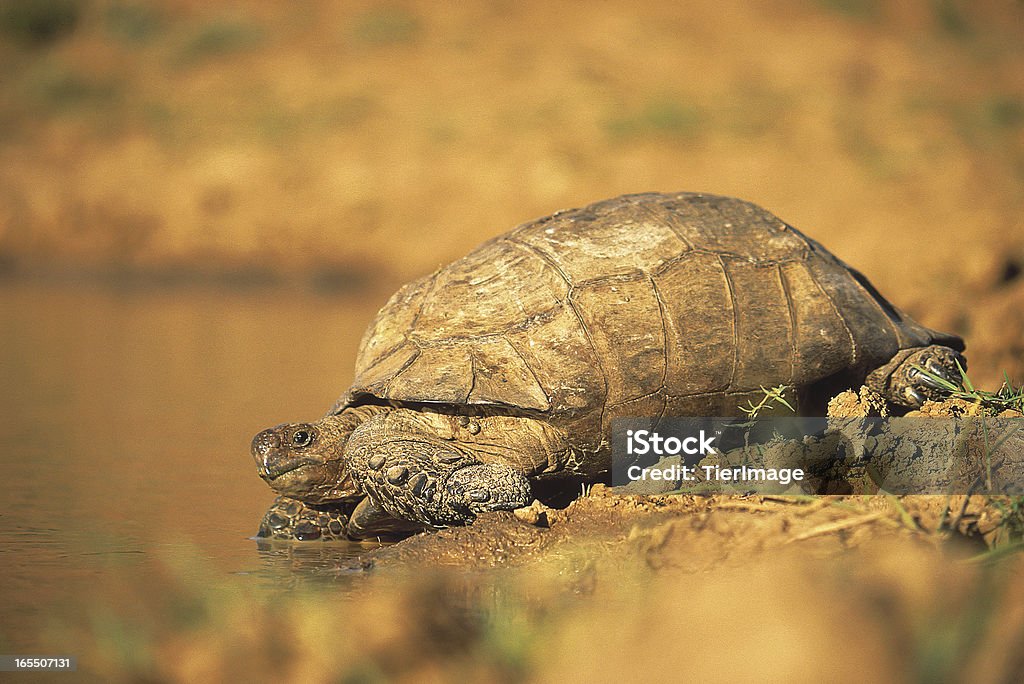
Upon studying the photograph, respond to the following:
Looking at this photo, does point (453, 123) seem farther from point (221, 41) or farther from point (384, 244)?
point (221, 41)

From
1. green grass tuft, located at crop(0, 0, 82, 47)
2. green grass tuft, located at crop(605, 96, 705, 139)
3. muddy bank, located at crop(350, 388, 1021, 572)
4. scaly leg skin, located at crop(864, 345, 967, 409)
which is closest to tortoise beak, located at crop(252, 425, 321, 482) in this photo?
muddy bank, located at crop(350, 388, 1021, 572)

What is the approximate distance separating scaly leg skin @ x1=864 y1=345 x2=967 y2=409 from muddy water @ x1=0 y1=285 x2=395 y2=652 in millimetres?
2453

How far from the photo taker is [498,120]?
2186 centimetres

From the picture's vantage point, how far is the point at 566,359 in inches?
206

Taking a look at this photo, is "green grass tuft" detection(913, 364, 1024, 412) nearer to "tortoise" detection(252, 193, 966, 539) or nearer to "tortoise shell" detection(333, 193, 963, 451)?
"tortoise" detection(252, 193, 966, 539)

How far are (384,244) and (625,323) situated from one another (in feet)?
50.2

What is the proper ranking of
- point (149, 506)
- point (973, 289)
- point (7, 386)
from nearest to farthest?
point (149, 506) → point (973, 289) → point (7, 386)

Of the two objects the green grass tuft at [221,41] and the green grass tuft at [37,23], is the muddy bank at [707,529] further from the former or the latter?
the green grass tuft at [37,23]

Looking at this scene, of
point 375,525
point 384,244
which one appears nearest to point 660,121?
point 384,244

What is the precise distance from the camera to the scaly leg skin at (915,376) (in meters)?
5.50

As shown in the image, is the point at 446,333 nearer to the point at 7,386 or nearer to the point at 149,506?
the point at 149,506

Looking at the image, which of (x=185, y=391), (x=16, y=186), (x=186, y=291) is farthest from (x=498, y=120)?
(x=185, y=391)

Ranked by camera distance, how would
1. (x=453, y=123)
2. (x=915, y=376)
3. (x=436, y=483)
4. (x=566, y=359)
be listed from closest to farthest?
(x=436, y=483) → (x=566, y=359) → (x=915, y=376) → (x=453, y=123)

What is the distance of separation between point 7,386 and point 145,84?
1563 centimetres
